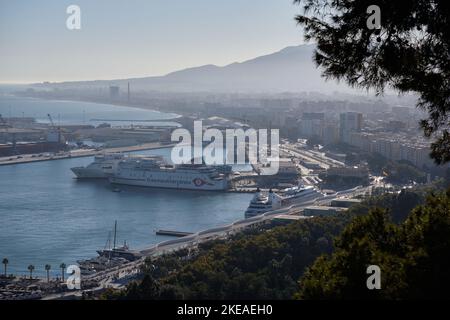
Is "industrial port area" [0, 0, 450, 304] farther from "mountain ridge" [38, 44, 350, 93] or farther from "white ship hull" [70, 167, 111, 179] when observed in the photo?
"mountain ridge" [38, 44, 350, 93]

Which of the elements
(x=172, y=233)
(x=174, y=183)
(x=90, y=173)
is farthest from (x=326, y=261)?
(x=90, y=173)

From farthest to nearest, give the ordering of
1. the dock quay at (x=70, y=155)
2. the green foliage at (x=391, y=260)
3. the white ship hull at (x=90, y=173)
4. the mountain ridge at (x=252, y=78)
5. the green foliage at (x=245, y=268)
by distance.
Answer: the mountain ridge at (x=252, y=78) < the dock quay at (x=70, y=155) < the white ship hull at (x=90, y=173) < the green foliage at (x=245, y=268) < the green foliage at (x=391, y=260)

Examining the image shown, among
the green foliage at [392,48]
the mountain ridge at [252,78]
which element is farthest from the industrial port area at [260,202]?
the mountain ridge at [252,78]

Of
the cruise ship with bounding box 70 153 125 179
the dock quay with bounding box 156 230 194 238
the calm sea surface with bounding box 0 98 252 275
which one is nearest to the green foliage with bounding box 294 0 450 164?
the calm sea surface with bounding box 0 98 252 275

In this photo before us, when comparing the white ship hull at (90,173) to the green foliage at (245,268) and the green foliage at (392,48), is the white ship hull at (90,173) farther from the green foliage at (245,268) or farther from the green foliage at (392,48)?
the green foliage at (392,48)

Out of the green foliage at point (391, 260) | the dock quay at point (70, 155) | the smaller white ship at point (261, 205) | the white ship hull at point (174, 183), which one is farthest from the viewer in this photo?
the dock quay at point (70, 155)

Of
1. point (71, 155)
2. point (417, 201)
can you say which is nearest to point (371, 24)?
point (417, 201)
